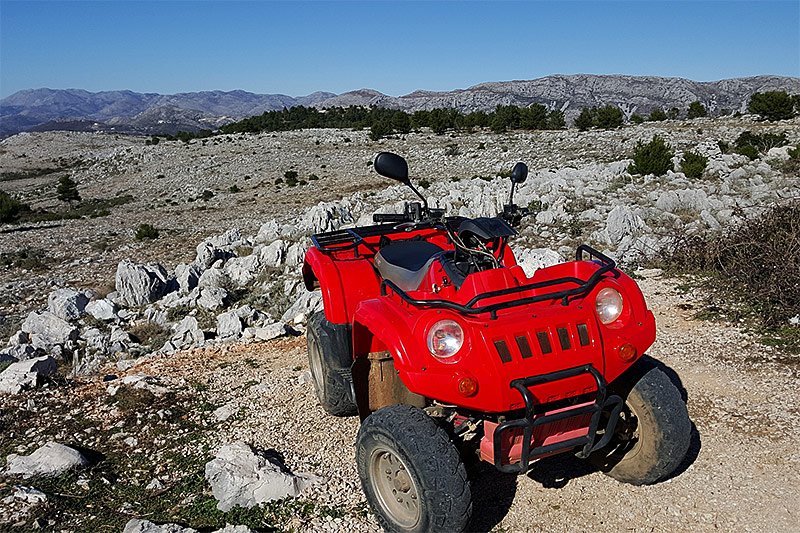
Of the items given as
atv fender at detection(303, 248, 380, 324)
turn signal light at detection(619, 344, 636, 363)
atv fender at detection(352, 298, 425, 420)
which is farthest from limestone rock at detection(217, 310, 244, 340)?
turn signal light at detection(619, 344, 636, 363)

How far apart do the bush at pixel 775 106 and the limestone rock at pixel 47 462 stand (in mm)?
40266

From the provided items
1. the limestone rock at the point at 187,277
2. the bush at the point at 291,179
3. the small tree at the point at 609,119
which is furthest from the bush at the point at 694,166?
the small tree at the point at 609,119

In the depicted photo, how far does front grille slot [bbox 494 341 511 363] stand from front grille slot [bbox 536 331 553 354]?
0.18m

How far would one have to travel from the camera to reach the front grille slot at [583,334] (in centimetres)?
337

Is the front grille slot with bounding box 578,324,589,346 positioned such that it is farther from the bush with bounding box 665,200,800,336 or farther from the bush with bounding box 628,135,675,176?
the bush with bounding box 628,135,675,176

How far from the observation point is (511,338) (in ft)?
10.7

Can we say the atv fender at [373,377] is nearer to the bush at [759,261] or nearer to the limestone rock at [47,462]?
the limestone rock at [47,462]

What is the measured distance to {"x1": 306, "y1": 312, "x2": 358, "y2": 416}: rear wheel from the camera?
5.14m

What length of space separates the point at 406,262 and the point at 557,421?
155 centimetres

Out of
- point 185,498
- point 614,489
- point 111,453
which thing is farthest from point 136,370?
point 614,489

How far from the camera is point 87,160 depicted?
58.0m

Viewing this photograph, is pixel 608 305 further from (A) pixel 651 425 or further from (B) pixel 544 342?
(A) pixel 651 425

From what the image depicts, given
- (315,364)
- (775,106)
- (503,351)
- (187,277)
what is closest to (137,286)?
(187,277)

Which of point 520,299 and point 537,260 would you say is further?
point 537,260
